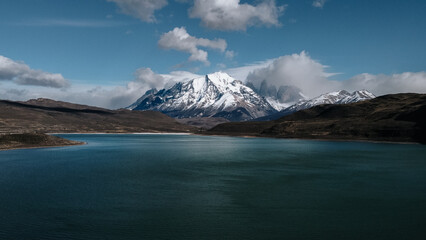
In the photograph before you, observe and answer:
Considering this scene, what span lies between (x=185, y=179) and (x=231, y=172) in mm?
16706

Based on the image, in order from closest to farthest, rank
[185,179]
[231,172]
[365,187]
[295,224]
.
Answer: [295,224] → [365,187] → [185,179] → [231,172]

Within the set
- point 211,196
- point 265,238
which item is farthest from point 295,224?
point 211,196

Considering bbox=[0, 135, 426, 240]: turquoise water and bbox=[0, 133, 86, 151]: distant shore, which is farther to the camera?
bbox=[0, 133, 86, 151]: distant shore

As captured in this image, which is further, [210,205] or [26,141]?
[26,141]

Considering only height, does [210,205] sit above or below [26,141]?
below

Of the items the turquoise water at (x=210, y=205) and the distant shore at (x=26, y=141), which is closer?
the turquoise water at (x=210, y=205)

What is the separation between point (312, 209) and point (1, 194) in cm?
4983

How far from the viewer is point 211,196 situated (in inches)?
2207

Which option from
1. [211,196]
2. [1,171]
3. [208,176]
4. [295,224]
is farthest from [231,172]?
[1,171]

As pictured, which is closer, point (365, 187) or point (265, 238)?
point (265, 238)

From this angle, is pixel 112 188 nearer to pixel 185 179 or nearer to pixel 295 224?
pixel 185 179

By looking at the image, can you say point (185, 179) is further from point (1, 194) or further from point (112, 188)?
point (1, 194)

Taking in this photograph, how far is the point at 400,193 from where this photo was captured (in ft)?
196

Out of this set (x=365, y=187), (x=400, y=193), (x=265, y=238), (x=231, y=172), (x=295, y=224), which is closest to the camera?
(x=265, y=238)
